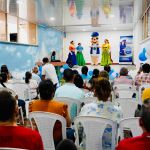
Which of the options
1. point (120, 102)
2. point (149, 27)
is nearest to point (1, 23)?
point (149, 27)

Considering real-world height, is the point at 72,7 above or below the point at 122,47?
above

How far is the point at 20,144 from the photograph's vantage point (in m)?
1.86

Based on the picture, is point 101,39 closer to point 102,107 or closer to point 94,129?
point 102,107

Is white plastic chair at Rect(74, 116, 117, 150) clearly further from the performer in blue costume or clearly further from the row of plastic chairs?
the performer in blue costume

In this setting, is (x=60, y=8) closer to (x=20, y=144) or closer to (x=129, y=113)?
(x=129, y=113)

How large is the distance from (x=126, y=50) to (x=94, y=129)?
611 inches

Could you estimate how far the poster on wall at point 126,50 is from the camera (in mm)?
17359

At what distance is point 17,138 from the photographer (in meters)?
1.83

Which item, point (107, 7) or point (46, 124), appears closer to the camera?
point (46, 124)

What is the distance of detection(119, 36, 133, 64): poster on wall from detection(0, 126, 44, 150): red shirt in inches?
625

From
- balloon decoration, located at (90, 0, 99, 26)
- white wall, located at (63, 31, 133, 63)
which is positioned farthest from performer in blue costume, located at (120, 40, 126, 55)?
balloon decoration, located at (90, 0, 99, 26)

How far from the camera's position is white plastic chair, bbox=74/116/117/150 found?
251 cm

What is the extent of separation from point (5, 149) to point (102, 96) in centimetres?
138

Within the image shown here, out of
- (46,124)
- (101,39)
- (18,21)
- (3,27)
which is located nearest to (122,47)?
(101,39)
